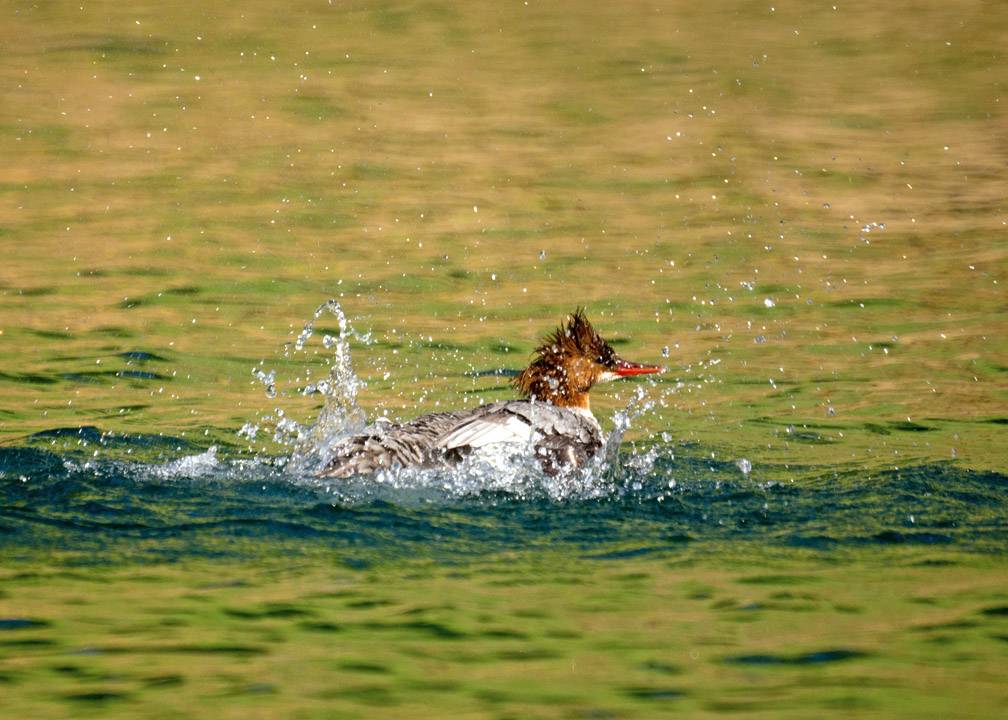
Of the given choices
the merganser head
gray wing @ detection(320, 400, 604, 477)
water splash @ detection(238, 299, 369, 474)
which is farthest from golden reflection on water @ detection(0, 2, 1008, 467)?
gray wing @ detection(320, 400, 604, 477)

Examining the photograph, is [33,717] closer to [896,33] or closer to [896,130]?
[896,130]

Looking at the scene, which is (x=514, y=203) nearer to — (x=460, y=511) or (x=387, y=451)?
(x=387, y=451)

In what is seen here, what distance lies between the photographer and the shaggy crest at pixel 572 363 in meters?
8.93

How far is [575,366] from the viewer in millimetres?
8938

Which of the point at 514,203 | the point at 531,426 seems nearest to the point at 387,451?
the point at 531,426

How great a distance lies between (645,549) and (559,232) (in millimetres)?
7076

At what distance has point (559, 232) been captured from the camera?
13.3 meters

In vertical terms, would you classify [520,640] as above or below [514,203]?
below

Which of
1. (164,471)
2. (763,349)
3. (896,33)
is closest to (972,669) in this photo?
(164,471)

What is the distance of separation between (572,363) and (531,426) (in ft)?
3.24

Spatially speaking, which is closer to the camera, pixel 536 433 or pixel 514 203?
pixel 536 433

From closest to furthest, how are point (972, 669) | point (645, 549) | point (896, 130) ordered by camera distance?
point (972, 669)
point (645, 549)
point (896, 130)

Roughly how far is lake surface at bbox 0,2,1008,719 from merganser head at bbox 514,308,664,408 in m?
0.42

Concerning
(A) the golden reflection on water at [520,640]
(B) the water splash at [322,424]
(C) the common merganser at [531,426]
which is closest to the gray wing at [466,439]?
(C) the common merganser at [531,426]
